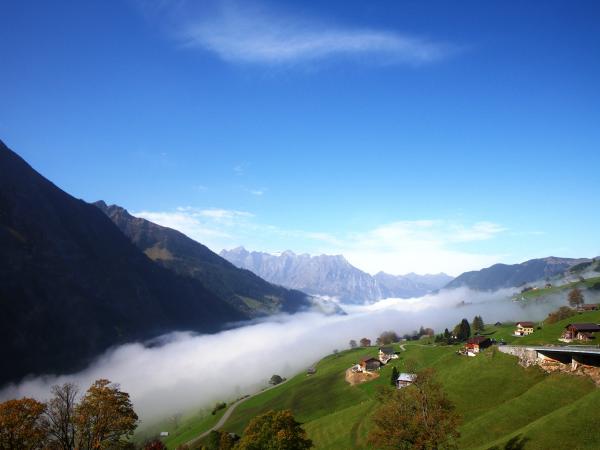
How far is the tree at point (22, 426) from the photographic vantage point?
4609 cm

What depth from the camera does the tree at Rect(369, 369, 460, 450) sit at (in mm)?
48812

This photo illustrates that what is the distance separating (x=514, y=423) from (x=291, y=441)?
112ft

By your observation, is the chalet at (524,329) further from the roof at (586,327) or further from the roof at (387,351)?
the roof at (586,327)

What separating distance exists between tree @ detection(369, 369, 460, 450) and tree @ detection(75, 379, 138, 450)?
105 feet

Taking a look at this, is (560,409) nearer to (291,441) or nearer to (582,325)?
(291,441)

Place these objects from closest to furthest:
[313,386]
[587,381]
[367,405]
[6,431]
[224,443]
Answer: [6,431] < [587,381] < [224,443] < [367,405] < [313,386]

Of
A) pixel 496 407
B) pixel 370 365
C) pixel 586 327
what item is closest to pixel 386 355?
pixel 370 365

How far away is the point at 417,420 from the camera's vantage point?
49.8 m

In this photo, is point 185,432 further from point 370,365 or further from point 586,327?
point 586,327

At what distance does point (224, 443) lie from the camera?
9094cm

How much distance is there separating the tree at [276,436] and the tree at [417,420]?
45.2 feet

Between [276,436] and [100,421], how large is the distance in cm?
2472

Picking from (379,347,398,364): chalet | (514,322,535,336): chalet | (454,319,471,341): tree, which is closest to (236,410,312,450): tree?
(379,347,398,364): chalet

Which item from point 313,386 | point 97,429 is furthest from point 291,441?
point 313,386
